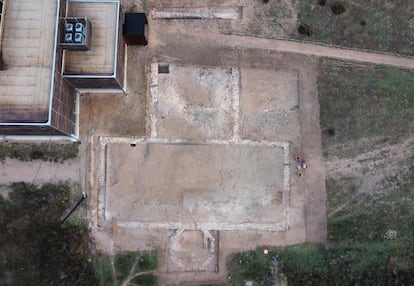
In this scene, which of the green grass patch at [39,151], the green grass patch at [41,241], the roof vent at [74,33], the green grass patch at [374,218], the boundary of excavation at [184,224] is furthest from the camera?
the green grass patch at [374,218]

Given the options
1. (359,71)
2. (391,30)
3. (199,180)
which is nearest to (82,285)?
(199,180)

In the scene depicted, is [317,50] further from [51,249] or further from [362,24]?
[51,249]

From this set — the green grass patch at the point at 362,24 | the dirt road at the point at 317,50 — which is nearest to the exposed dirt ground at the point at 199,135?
the dirt road at the point at 317,50

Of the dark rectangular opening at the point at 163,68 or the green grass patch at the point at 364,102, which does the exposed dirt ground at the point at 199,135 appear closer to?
the dark rectangular opening at the point at 163,68

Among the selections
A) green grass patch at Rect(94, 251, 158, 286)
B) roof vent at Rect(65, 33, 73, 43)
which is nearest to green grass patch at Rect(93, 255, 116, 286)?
green grass patch at Rect(94, 251, 158, 286)

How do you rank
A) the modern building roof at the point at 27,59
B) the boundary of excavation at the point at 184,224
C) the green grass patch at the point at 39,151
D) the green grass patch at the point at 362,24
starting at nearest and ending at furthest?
the modern building roof at the point at 27,59
the green grass patch at the point at 39,151
the boundary of excavation at the point at 184,224
the green grass patch at the point at 362,24

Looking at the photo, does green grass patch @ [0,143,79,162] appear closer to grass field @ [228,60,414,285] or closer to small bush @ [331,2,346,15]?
grass field @ [228,60,414,285]
